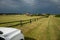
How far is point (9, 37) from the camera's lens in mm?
5379

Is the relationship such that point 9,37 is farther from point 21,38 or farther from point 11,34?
point 21,38

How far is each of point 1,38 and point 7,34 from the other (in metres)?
0.37

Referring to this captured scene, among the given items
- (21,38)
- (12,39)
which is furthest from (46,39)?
(12,39)

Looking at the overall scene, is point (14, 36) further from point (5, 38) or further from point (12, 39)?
point (5, 38)

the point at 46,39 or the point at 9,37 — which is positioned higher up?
the point at 9,37

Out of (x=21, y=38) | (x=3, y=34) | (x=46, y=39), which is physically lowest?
(x=46, y=39)

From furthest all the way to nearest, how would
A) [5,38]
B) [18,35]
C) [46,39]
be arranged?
[46,39], [18,35], [5,38]

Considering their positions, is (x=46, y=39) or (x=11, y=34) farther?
(x=46, y=39)

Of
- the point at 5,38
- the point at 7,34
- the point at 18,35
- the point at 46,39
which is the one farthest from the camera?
the point at 46,39

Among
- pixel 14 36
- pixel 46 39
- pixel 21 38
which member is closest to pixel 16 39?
pixel 14 36

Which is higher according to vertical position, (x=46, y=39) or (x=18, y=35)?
(x=18, y=35)

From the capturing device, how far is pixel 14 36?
5.72m

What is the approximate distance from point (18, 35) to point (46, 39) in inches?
366

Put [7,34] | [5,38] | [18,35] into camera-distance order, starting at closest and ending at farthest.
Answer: [5,38] → [7,34] → [18,35]
